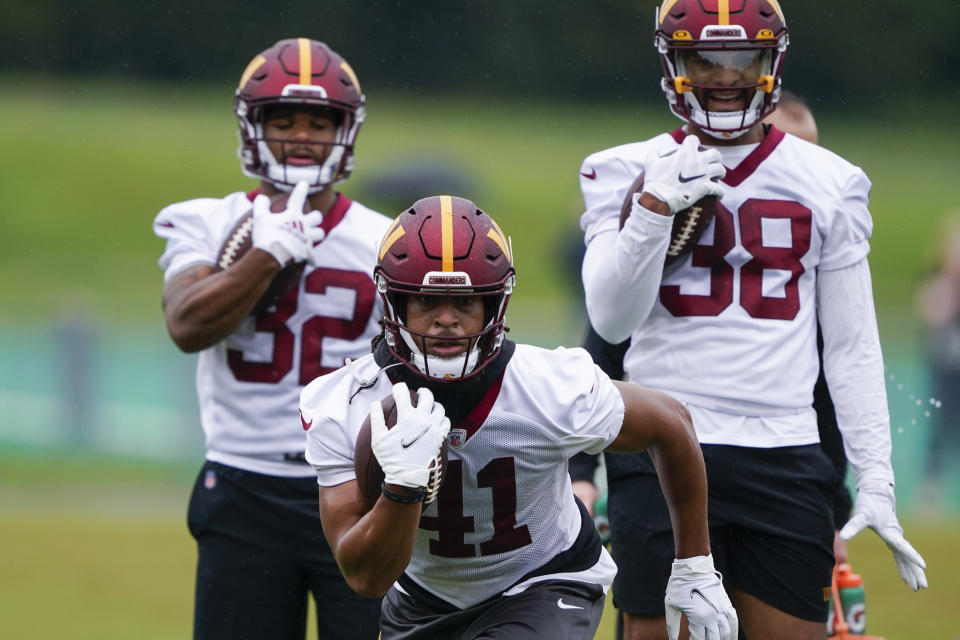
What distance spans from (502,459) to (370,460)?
0.37 metres

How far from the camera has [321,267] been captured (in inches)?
174

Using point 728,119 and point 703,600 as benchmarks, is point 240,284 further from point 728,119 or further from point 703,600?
point 703,600

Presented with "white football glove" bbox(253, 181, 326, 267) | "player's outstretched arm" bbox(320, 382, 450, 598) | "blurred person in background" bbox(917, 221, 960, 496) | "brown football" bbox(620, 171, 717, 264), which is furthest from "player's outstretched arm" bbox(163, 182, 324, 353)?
"blurred person in background" bbox(917, 221, 960, 496)

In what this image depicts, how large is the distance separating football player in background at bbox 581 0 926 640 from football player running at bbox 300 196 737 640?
37 centimetres

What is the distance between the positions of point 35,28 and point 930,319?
22.3 meters

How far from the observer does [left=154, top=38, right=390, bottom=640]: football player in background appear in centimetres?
427

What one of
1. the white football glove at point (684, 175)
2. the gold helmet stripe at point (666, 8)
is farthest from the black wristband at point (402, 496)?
the gold helmet stripe at point (666, 8)

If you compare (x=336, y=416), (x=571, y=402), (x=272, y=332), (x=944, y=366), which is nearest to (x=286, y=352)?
(x=272, y=332)

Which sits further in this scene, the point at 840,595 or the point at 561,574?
the point at 840,595

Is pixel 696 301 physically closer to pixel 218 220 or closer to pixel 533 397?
pixel 533 397

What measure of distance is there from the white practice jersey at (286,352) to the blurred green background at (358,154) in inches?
245

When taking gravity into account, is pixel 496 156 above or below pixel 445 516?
above

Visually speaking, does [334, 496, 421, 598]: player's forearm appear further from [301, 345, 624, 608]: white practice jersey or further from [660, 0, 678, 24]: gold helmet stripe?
[660, 0, 678, 24]: gold helmet stripe

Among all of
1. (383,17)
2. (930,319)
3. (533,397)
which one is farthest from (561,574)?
(383,17)
